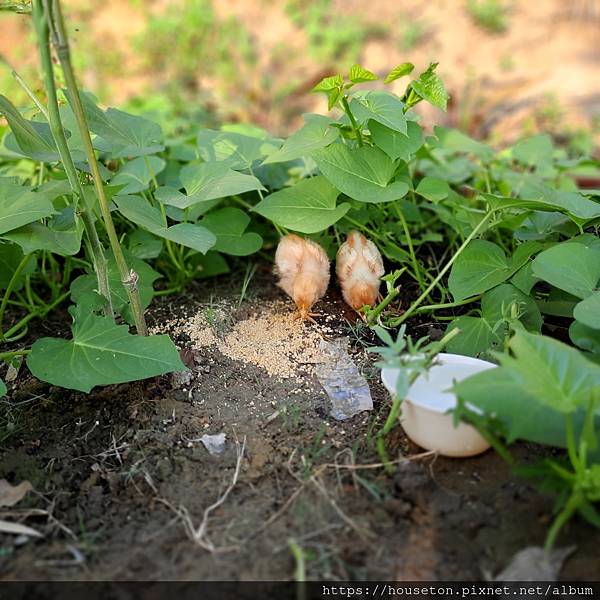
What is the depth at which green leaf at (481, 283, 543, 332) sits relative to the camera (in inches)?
56.1

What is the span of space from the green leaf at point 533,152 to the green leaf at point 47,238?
1392mm

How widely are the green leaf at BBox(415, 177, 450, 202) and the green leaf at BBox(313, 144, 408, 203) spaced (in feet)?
0.37

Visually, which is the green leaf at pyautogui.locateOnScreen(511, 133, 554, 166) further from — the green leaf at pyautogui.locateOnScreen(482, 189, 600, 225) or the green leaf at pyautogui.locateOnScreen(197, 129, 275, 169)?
the green leaf at pyautogui.locateOnScreen(197, 129, 275, 169)

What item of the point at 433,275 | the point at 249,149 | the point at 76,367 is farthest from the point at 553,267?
the point at 76,367

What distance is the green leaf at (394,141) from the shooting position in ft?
4.98

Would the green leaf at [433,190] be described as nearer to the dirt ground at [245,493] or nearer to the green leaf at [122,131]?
the dirt ground at [245,493]

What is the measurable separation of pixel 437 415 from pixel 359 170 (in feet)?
2.10

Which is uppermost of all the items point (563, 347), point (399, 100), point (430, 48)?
point (399, 100)

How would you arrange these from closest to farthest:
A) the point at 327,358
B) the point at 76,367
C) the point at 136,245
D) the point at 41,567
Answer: the point at 41,567, the point at 76,367, the point at 327,358, the point at 136,245

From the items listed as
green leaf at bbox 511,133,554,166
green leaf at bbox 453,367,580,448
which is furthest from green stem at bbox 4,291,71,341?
green leaf at bbox 511,133,554,166

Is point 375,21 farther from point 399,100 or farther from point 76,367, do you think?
point 76,367

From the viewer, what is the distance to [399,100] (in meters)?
1.51

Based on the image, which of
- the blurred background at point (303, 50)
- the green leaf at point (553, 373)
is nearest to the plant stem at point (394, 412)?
the green leaf at point (553, 373)

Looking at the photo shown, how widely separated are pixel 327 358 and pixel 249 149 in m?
0.63
